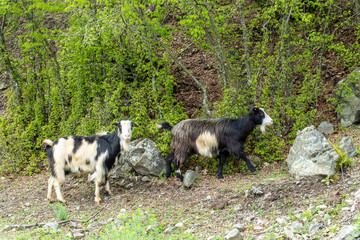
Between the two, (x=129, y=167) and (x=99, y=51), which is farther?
(x=99, y=51)

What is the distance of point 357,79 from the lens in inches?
347

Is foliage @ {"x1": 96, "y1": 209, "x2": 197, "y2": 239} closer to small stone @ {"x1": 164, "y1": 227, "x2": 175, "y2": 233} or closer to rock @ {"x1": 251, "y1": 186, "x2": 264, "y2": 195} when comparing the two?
small stone @ {"x1": 164, "y1": 227, "x2": 175, "y2": 233}

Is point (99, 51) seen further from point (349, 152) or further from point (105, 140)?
point (349, 152)

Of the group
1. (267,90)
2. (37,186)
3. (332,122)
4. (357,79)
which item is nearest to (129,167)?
(37,186)

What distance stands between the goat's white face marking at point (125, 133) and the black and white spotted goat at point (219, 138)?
1.19 metres

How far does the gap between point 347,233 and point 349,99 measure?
20.5 feet

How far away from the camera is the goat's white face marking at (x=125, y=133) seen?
23.9 feet

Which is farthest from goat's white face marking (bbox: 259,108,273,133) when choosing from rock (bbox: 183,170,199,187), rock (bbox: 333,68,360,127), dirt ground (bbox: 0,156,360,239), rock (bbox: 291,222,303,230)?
rock (bbox: 291,222,303,230)

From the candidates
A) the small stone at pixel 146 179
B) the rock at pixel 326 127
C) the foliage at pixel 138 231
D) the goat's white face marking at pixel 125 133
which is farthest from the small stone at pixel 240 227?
the rock at pixel 326 127

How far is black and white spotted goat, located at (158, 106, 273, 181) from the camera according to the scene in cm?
785

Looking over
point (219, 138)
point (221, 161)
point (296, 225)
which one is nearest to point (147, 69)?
point (219, 138)

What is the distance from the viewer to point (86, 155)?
7.43 m

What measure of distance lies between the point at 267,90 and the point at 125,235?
5.62 m

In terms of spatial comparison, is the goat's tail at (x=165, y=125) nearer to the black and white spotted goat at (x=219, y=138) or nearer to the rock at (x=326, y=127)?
the black and white spotted goat at (x=219, y=138)
